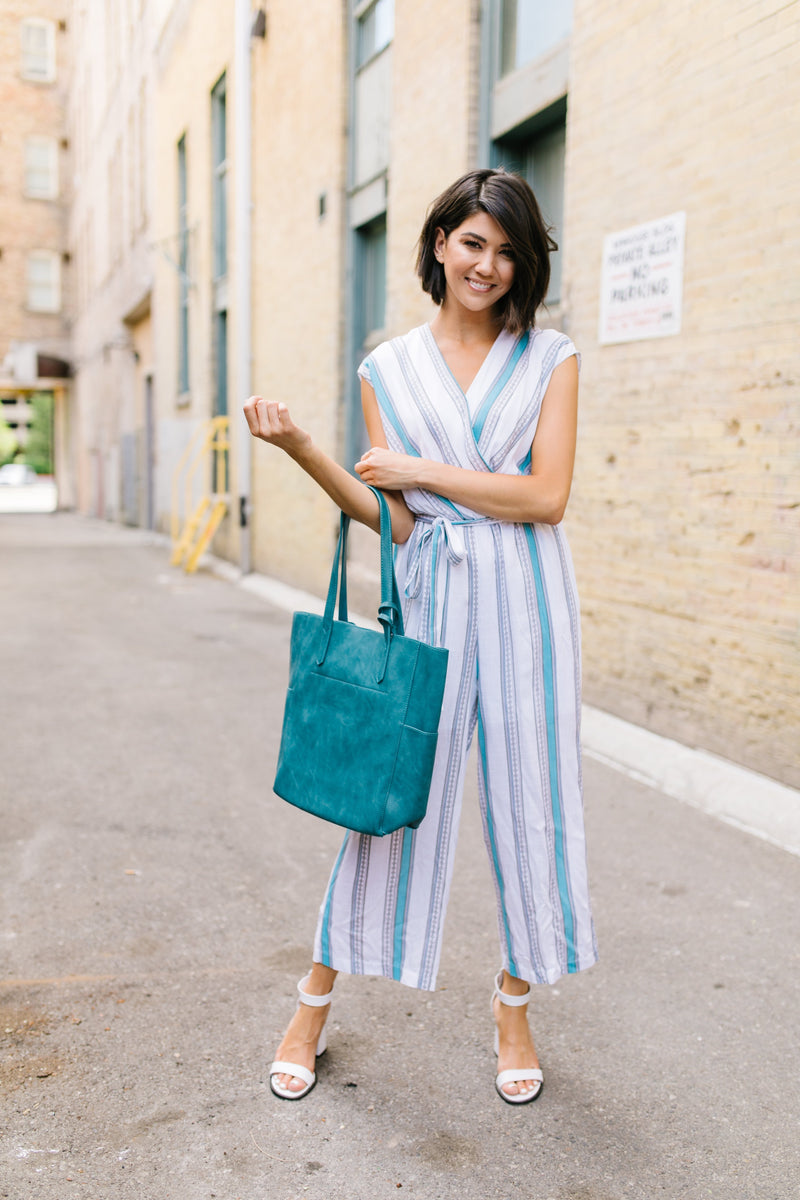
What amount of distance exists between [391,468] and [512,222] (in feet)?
1.86

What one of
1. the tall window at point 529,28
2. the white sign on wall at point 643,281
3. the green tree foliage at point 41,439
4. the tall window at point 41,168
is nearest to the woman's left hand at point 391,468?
the white sign on wall at point 643,281

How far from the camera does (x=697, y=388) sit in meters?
5.12

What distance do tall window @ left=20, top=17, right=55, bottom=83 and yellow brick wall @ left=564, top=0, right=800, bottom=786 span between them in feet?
104

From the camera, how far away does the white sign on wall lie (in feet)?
17.3

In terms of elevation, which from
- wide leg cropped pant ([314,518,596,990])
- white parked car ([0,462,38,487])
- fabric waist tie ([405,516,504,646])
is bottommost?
white parked car ([0,462,38,487])

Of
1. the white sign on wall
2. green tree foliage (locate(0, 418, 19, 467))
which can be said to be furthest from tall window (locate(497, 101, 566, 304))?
green tree foliage (locate(0, 418, 19, 467))

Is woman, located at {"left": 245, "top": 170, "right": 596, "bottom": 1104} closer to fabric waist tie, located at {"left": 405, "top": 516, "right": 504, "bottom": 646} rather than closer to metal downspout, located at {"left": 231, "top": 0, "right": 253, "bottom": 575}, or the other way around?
fabric waist tie, located at {"left": 405, "top": 516, "right": 504, "bottom": 646}

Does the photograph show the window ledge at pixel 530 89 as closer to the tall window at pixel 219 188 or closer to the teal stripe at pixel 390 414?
the teal stripe at pixel 390 414

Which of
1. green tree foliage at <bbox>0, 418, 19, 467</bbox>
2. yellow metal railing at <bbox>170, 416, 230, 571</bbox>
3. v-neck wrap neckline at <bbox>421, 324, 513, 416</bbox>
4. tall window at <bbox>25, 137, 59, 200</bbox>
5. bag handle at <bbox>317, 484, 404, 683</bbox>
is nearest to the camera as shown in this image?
bag handle at <bbox>317, 484, 404, 683</bbox>

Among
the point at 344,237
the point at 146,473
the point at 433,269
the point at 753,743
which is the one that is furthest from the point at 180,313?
the point at 433,269

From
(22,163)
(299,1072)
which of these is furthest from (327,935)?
(22,163)

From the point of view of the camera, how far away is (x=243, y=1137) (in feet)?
7.55

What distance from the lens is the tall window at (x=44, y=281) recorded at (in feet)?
108

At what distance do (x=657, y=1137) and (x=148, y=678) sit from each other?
5247 mm
